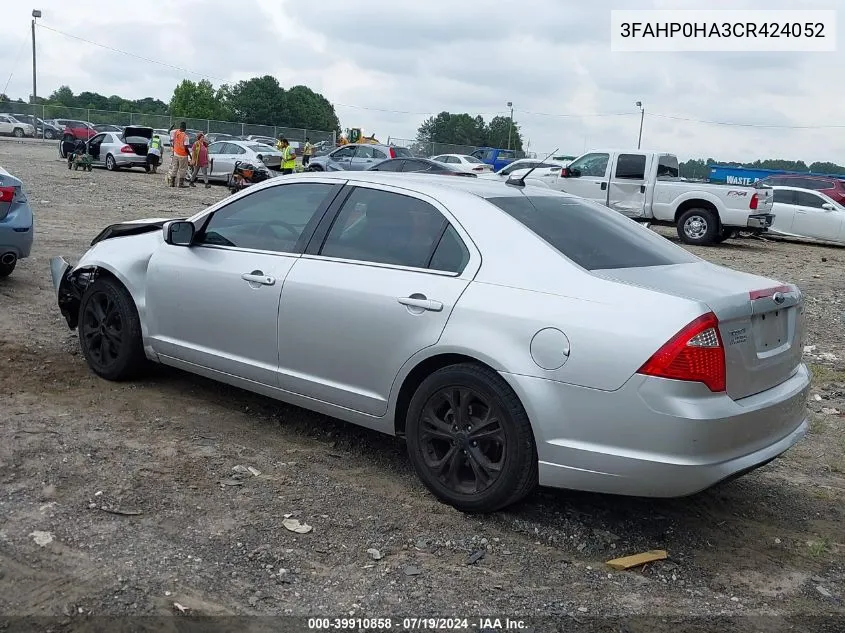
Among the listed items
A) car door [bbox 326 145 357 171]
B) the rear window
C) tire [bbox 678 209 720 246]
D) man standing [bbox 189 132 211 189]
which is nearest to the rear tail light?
the rear window

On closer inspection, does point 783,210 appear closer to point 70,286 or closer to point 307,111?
point 70,286

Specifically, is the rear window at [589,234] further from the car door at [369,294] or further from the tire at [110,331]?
the tire at [110,331]

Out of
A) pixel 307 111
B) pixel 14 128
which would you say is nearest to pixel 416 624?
pixel 14 128

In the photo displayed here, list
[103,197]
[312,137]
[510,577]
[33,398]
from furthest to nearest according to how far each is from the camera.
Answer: [312,137] < [103,197] < [33,398] < [510,577]

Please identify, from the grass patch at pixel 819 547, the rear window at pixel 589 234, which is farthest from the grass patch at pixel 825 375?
the grass patch at pixel 819 547

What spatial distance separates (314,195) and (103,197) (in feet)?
50.3

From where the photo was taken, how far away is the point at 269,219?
513 cm

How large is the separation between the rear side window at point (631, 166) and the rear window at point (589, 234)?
14116 millimetres

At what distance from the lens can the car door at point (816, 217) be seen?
65.0 feet

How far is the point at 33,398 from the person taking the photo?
538 centimetres

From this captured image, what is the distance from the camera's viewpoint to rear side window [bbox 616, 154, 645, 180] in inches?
730

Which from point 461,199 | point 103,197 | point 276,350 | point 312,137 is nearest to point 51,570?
point 276,350

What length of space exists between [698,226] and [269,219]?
14555 mm

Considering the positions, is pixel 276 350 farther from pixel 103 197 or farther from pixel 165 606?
pixel 103 197
